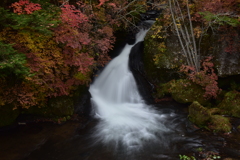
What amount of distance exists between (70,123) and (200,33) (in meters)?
9.13

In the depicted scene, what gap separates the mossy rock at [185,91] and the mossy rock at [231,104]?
86cm

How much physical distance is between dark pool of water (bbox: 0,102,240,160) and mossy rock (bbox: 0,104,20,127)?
0.28m

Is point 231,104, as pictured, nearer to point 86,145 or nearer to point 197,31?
point 197,31

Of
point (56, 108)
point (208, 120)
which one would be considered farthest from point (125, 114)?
point (208, 120)

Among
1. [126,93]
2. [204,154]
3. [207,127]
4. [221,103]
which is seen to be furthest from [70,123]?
[221,103]

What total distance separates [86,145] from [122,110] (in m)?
3.51

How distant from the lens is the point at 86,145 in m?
6.00

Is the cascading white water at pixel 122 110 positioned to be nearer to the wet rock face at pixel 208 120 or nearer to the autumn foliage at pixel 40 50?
the wet rock face at pixel 208 120

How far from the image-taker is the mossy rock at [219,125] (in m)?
6.16

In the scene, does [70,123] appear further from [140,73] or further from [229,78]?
[229,78]

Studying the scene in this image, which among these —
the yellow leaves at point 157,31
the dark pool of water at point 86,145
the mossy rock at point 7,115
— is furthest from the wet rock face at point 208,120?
the mossy rock at point 7,115

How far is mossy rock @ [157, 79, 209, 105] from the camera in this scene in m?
8.77

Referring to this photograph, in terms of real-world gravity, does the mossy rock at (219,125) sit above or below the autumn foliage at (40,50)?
below

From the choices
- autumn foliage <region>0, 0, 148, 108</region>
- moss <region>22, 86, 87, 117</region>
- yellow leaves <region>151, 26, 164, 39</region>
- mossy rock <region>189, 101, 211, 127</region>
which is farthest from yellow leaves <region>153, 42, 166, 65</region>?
moss <region>22, 86, 87, 117</region>
